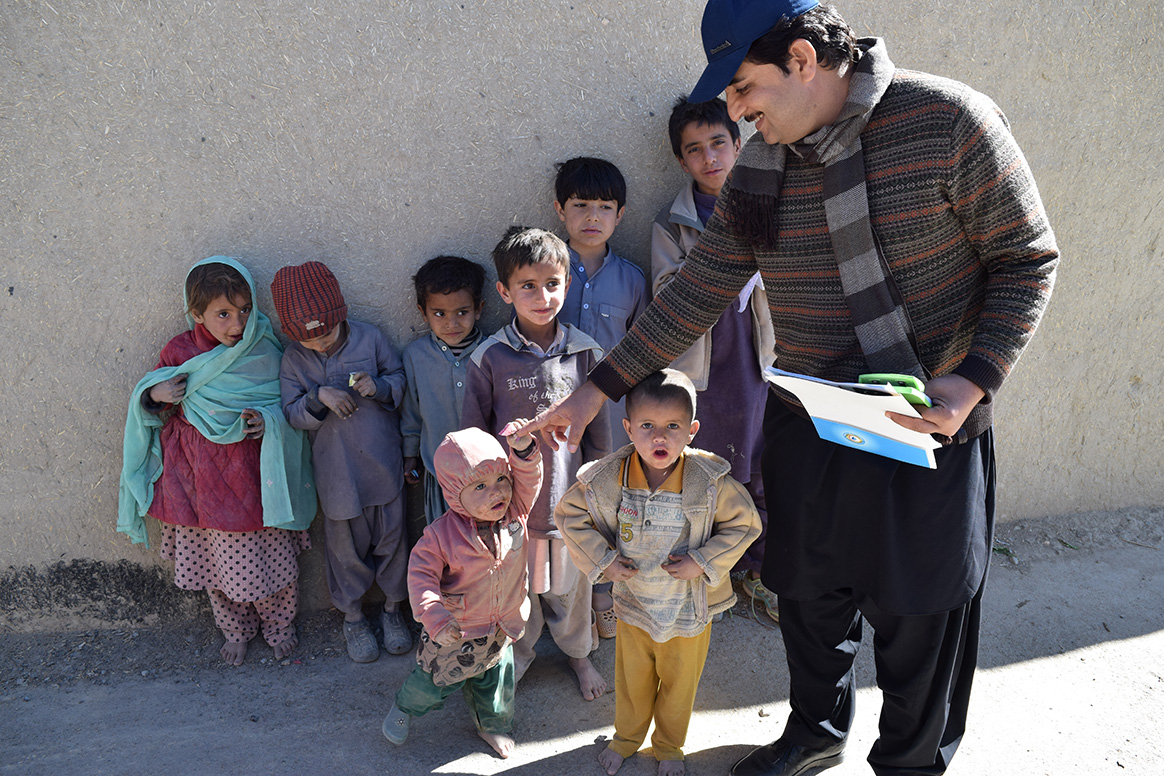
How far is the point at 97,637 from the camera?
10.7 ft

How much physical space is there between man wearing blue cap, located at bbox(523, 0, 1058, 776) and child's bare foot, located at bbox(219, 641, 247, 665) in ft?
5.81

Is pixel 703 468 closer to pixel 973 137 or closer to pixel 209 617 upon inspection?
pixel 973 137

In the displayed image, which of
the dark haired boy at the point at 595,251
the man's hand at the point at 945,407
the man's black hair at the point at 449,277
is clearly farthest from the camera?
the dark haired boy at the point at 595,251

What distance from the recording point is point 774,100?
188 centimetres

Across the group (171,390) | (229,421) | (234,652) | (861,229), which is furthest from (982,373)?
(234,652)

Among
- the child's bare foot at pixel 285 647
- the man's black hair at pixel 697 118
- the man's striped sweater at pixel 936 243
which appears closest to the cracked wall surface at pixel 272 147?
the man's black hair at pixel 697 118

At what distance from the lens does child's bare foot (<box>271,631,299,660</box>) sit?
3.19 m

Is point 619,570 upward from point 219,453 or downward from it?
downward

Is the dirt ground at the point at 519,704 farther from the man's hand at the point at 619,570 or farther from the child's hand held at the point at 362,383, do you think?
the child's hand held at the point at 362,383

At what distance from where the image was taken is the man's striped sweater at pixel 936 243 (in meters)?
1.73

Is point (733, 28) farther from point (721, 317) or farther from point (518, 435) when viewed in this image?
point (721, 317)

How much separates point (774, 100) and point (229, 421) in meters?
2.23

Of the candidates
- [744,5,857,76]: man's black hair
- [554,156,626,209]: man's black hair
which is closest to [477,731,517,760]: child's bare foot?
[554,156,626,209]: man's black hair

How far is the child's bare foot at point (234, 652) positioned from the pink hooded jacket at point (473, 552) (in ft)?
4.09
